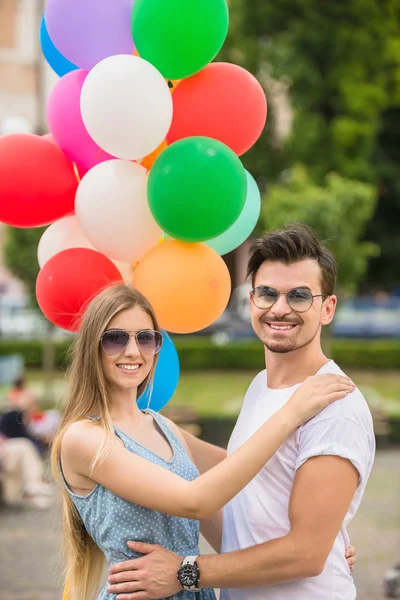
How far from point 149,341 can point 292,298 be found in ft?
1.58

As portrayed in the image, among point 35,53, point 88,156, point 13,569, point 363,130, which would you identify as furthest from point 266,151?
point 88,156

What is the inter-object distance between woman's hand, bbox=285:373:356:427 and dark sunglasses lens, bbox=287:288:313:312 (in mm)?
236

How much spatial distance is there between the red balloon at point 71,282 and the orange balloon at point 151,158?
0.42 meters

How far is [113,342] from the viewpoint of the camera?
2.64 meters

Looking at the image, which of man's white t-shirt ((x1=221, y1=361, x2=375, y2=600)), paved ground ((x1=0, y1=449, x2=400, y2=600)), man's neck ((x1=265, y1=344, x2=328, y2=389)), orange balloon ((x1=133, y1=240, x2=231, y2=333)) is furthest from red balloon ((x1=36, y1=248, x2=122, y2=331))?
paved ground ((x1=0, y1=449, x2=400, y2=600))

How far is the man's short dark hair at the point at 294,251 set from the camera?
261cm

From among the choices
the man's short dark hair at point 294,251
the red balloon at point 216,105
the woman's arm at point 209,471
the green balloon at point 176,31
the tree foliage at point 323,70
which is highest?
the tree foliage at point 323,70

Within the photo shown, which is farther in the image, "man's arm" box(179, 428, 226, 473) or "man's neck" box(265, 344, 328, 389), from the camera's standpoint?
"man's arm" box(179, 428, 226, 473)

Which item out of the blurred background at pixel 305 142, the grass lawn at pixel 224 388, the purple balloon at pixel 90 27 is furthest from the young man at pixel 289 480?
the blurred background at pixel 305 142

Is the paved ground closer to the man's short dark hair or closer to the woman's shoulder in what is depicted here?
the woman's shoulder

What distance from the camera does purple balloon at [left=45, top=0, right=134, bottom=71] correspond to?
10.6ft

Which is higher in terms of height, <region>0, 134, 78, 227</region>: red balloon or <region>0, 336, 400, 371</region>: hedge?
<region>0, 336, 400, 371</region>: hedge

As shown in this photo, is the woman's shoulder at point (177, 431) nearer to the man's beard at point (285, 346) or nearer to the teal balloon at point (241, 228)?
the man's beard at point (285, 346)

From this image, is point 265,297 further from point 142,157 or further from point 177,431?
point 142,157
